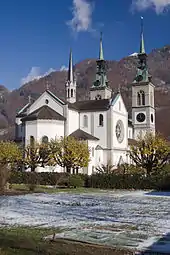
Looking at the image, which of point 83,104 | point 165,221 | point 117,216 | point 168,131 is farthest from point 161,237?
point 168,131

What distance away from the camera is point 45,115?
162 feet

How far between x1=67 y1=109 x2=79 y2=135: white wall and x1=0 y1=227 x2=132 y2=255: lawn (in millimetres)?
42828

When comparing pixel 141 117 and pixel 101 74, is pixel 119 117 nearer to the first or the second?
pixel 141 117

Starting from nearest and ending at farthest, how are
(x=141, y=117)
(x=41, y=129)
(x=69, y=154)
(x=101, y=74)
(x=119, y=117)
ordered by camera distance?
(x=69, y=154)
(x=41, y=129)
(x=119, y=117)
(x=141, y=117)
(x=101, y=74)

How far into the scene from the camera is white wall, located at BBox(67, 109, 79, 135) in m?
52.8

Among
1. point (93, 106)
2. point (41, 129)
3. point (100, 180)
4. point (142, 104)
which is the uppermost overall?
point (142, 104)

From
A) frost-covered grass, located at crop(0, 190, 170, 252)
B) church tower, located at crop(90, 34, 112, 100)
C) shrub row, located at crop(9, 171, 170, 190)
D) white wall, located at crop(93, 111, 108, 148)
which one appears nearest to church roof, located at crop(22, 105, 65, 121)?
white wall, located at crop(93, 111, 108, 148)

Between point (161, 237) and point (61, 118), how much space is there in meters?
41.9

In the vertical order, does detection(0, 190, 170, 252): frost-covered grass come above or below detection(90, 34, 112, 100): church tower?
below

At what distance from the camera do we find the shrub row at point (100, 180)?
100ft

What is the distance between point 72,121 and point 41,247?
150ft

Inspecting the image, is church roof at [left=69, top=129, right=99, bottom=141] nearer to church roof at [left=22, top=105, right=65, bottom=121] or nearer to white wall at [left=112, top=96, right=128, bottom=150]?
church roof at [left=22, top=105, right=65, bottom=121]

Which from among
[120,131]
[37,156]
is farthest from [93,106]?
[37,156]

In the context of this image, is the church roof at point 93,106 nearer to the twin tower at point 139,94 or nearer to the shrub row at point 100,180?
the twin tower at point 139,94
